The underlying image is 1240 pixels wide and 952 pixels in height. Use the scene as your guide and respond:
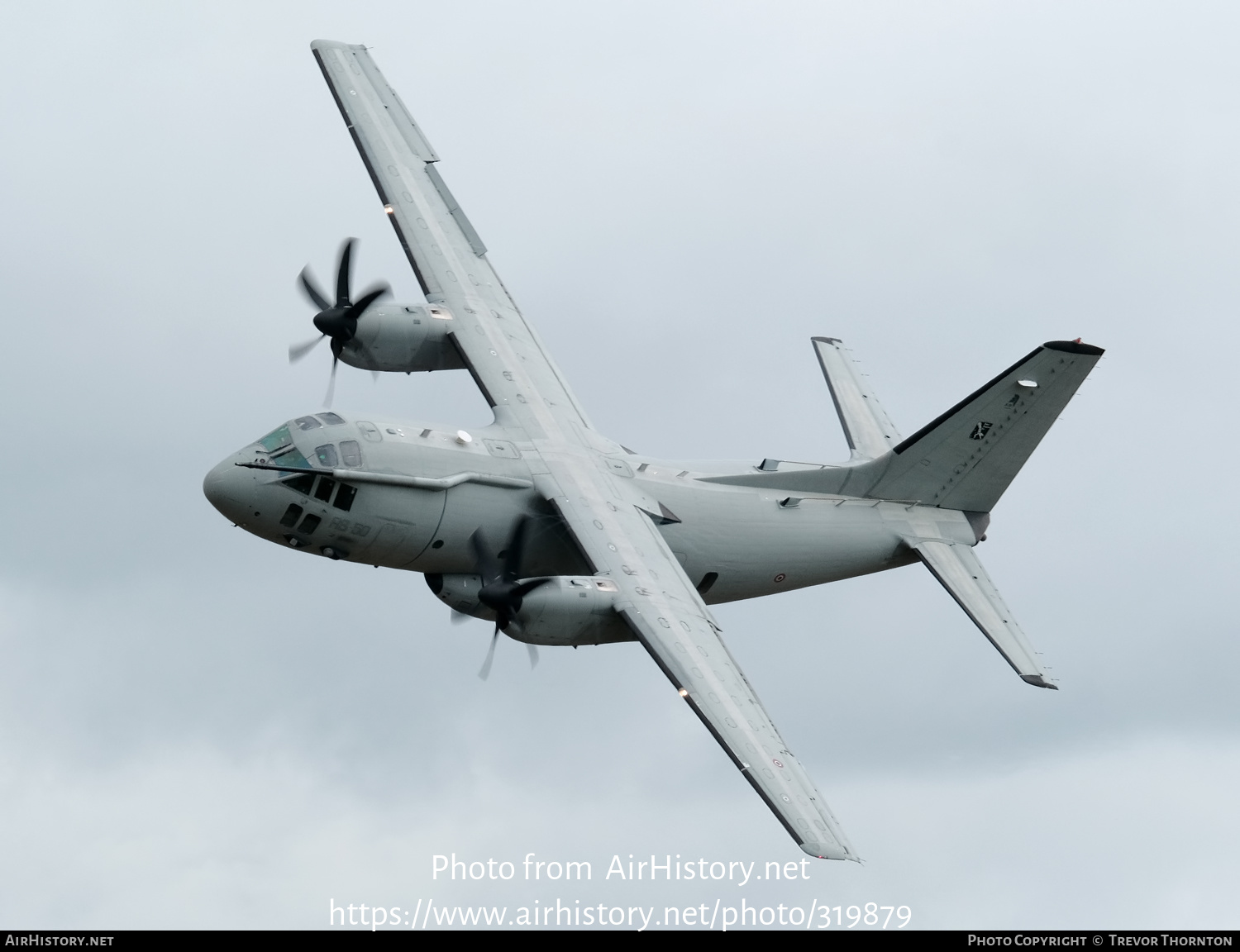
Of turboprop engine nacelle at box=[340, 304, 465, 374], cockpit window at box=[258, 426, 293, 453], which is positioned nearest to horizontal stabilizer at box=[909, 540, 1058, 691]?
turboprop engine nacelle at box=[340, 304, 465, 374]

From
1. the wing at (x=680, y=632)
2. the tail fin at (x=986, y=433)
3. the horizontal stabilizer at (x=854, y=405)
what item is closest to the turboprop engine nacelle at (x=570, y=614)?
the wing at (x=680, y=632)

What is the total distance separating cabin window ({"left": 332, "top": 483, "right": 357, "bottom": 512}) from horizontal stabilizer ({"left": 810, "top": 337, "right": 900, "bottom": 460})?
13672 mm

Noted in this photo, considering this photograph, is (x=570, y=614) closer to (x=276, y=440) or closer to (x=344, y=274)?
(x=276, y=440)

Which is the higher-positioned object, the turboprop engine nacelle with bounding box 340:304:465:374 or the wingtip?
the turboprop engine nacelle with bounding box 340:304:465:374

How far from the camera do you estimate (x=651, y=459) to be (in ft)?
159

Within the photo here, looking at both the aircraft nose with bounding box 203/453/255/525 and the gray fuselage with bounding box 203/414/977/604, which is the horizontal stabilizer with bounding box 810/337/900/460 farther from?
the aircraft nose with bounding box 203/453/255/525

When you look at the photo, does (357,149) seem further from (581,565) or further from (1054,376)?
(1054,376)

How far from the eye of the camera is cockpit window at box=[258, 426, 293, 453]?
44.8 m

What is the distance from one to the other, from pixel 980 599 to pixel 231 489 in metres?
18.0

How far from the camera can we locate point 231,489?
145 ft

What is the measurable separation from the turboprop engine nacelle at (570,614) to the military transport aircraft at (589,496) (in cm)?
5

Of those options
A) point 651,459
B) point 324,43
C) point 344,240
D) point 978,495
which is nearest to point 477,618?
point 651,459

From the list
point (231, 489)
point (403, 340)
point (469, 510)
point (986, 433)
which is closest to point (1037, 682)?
point (986, 433)

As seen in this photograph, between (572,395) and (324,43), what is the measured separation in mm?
14820
